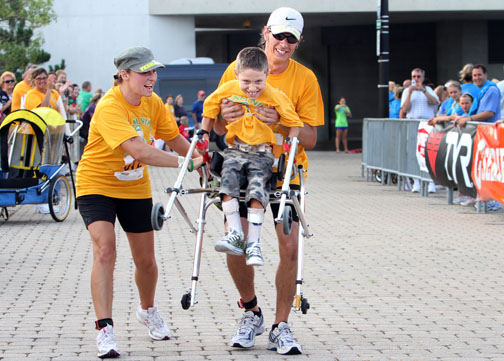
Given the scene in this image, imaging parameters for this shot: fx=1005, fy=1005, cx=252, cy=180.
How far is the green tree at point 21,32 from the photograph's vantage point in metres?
30.3

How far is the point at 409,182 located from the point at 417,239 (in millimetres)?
6755

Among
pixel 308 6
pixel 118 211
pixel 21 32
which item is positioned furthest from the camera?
pixel 308 6

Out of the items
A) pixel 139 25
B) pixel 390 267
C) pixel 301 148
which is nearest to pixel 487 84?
pixel 390 267

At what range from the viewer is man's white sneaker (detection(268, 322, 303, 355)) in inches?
237

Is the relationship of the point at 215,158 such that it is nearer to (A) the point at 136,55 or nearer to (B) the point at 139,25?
(A) the point at 136,55

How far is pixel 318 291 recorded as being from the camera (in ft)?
27.5

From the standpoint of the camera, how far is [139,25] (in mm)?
35125

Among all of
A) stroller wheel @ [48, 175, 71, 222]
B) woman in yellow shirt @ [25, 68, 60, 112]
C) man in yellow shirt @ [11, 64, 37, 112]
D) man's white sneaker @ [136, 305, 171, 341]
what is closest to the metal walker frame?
man's white sneaker @ [136, 305, 171, 341]

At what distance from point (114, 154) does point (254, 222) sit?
3.50 feet

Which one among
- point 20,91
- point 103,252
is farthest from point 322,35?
point 103,252

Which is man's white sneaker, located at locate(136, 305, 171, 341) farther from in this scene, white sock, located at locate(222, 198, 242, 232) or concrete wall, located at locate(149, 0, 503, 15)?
concrete wall, located at locate(149, 0, 503, 15)

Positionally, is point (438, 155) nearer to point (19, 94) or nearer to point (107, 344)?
point (19, 94)

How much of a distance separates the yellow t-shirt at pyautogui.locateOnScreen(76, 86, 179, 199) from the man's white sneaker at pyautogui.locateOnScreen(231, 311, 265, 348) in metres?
1.01

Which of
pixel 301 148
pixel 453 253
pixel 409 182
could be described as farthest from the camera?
pixel 409 182
